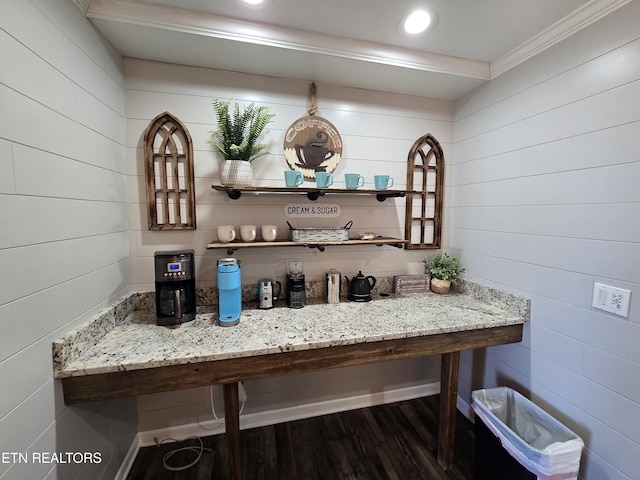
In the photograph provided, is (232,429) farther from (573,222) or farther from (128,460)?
(573,222)

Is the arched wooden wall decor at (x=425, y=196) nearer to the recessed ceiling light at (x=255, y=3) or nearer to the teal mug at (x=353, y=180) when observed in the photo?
the teal mug at (x=353, y=180)

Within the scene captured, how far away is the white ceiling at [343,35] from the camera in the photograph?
1.17 metres

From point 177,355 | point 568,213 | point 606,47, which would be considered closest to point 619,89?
point 606,47

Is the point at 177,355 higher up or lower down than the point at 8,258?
lower down

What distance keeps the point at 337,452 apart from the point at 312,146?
186cm

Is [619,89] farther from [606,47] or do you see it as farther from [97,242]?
[97,242]

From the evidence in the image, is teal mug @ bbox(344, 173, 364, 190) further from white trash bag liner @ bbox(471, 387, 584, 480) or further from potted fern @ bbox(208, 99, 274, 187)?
white trash bag liner @ bbox(471, 387, 584, 480)

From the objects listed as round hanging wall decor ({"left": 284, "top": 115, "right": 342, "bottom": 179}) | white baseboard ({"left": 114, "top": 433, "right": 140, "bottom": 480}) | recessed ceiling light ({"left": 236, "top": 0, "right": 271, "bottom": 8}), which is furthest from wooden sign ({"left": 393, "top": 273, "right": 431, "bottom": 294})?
white baseboard ({"left": 114, "top": 433, "right": 140, "bottom": 480})

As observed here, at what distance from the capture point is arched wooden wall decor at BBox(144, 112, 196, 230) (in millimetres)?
1492

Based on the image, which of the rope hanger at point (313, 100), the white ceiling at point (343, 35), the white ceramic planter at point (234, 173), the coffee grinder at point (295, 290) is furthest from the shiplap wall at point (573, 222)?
the white ceramic planter at point (234, 173)

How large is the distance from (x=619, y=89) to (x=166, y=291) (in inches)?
84.6

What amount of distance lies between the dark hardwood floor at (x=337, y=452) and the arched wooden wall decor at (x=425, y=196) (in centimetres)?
121

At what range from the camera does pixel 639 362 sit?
1.02 meters

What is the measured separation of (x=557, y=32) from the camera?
1262 millimetres
